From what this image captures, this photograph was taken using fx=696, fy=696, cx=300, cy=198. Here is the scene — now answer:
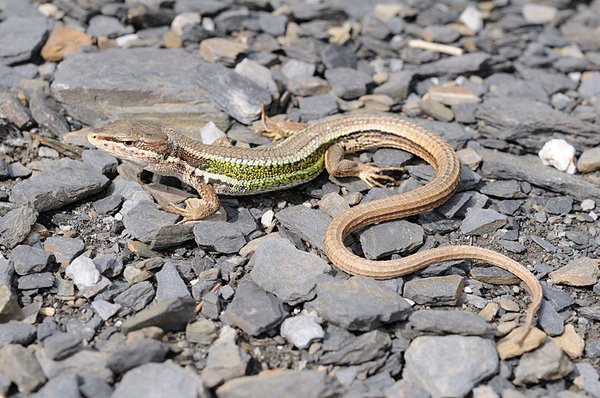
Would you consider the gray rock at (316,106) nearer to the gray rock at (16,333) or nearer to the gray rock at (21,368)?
the gray rock at (16,333)

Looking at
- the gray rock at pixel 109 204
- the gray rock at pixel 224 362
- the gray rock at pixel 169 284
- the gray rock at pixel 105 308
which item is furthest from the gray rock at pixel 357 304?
the gray rock at pixel 109 204

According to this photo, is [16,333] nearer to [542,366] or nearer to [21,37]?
[542,366]

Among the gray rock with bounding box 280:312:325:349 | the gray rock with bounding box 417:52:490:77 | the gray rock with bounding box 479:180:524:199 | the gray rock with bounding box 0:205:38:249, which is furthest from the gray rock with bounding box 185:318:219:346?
the gray rock with bounding box 417:52:490:77

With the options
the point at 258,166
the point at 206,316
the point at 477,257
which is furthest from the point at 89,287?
the point at 477,257

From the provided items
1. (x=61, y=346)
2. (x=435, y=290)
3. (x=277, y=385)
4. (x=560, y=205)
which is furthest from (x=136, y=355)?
(x=560, y=205)

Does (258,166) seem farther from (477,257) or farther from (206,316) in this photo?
(477,257)

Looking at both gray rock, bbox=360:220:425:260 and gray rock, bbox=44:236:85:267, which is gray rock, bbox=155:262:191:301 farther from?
gray rock, bbox=360:220:425:260

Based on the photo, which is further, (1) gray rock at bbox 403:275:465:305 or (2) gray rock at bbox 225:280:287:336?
(1) gray rock at bbox 403:275:465:305
